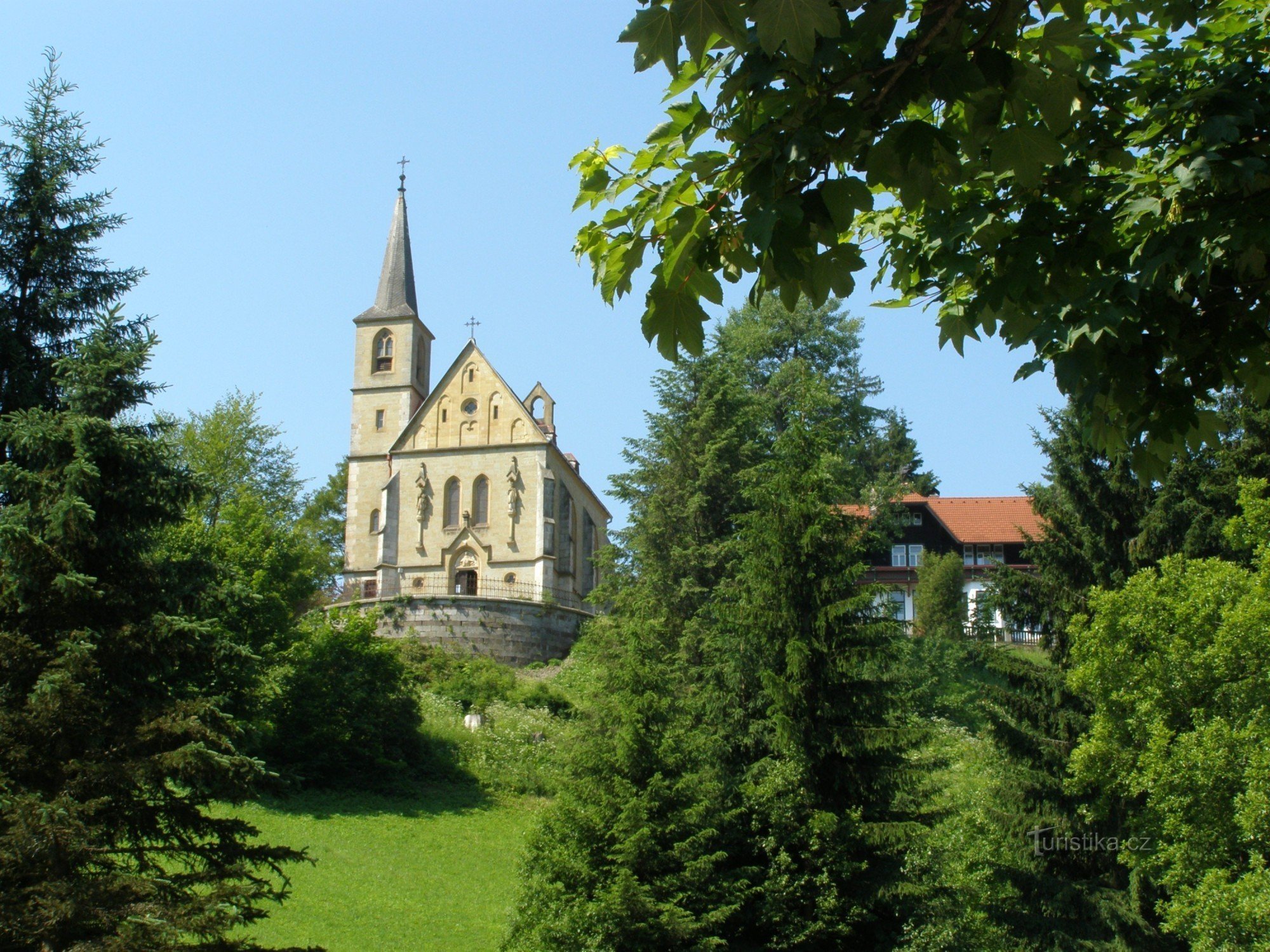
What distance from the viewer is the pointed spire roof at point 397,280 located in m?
54.8

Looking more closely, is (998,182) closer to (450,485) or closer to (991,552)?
(450,485)

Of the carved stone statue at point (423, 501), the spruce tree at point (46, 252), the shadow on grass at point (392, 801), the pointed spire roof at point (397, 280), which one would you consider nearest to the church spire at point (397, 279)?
the pointed spire roof at point (397, 280)

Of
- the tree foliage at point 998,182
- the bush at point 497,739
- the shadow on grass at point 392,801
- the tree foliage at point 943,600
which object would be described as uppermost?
the tree foliage at point 943,600

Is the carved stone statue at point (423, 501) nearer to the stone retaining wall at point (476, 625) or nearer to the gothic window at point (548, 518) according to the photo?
the gothic window at point (548, 518)

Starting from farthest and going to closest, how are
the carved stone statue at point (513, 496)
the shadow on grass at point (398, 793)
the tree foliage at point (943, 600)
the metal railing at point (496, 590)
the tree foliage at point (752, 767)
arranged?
1. the carved stone statue at point (513, 496)
2. the metal railing at point (496, 590)
3. the tree foliage at point (943, 600)
4. the shadow on grass at point (398, 793)
5. the tree foliage at point (752, 767)

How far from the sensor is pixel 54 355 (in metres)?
15.9

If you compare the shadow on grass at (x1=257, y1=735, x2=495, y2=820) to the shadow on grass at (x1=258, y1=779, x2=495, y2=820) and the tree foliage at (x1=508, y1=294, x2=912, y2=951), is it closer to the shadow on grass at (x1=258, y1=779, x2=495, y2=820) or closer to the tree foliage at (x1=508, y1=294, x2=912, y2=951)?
the shadow on grass at (x1=258, y1=779, x2=495, y2=820)

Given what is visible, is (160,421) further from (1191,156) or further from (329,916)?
(1191,156)

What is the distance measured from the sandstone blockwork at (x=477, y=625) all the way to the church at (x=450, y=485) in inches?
84.8

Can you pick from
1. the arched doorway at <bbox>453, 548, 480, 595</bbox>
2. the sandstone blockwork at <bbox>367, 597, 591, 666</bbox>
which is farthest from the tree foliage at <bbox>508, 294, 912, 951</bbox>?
the arched doorway at <bbox>453, 548, 480, 595</bbox>

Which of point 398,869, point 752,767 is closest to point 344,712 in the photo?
point 398,869

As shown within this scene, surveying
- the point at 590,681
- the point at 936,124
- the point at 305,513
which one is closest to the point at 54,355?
the point at 590,681

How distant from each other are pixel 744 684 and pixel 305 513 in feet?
140

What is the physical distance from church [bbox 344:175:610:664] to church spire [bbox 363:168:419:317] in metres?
0.14
